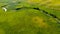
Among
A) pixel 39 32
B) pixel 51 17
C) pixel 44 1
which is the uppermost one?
pixel 44 1

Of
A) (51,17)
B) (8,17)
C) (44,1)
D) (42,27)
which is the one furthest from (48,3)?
(8,17)

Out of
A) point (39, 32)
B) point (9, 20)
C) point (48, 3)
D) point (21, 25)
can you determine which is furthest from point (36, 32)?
point (48, 3)

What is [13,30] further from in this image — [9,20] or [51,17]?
[51,17]

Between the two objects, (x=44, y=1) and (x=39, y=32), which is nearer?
(x=39, y=32)

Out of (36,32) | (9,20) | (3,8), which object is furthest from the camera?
(3,8)

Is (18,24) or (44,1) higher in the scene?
(44,1)

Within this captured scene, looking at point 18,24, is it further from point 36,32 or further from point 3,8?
point 3,8

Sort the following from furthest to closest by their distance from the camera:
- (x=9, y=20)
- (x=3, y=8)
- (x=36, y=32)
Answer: (x=3, y=8) < (x=9, y=20) < (x=36, y=32)
